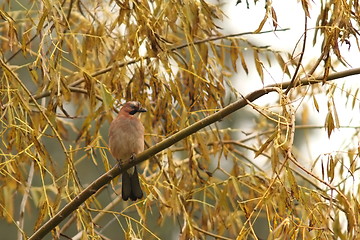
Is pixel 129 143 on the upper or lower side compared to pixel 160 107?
lower

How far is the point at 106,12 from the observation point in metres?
4.19

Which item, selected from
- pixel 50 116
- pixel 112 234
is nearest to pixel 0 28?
pixel 50 116

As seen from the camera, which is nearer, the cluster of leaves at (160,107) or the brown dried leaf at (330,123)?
the cluster of leaves at (160,107)

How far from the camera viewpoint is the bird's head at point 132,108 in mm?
3920

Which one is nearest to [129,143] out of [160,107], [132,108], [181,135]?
[132,108]

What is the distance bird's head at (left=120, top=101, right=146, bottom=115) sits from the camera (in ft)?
12.9

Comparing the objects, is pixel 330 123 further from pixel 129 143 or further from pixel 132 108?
pixel 129 143

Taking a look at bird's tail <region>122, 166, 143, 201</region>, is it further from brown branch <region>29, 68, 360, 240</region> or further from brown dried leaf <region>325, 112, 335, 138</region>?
brown dried leaf <region>325, 112, 335, 138</region>

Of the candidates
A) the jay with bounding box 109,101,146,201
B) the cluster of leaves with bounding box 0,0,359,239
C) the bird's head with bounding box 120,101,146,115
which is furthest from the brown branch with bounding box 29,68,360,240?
the jay with bounding box 109,101,146,201

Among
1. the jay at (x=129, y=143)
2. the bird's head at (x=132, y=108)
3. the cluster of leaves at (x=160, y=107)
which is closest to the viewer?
the cluster of leaves at (x=160, y=107)

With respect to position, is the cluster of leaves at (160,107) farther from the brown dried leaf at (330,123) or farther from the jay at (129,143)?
the jay at (129,143)

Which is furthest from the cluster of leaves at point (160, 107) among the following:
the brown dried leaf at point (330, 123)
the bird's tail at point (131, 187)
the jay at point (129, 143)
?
the bird's tail at point (131, 187)

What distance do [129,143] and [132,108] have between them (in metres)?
0.23

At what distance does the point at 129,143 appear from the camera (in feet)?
13.9
